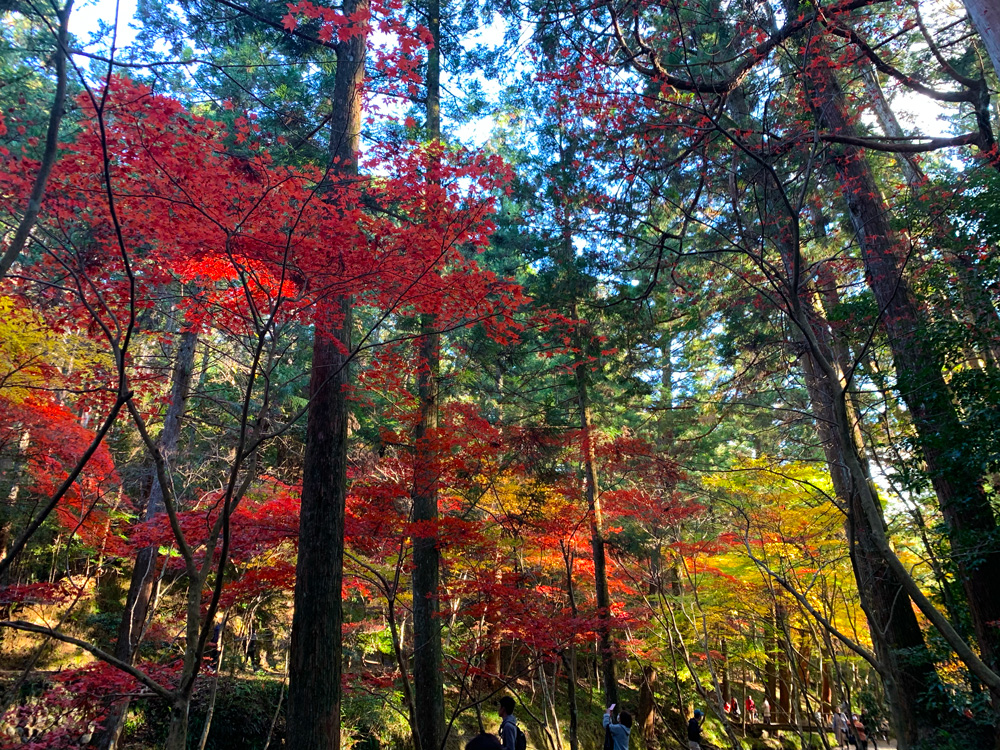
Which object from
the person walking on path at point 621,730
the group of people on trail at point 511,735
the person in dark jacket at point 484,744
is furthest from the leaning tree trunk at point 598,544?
the person in dark jacket at point 484,744

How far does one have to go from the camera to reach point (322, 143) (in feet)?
31.2

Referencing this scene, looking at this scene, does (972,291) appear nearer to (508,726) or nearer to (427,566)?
(508,726)

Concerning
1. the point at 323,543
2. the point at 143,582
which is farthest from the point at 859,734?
the point at 143,582

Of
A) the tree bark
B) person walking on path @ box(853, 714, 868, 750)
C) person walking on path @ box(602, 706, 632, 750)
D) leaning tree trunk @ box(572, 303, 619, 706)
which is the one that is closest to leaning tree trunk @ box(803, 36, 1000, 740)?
the tree bark

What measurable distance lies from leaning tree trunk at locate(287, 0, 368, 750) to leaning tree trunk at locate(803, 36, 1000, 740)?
522 cm

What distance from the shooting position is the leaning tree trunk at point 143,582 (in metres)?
7.24

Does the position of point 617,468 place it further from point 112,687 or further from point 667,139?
point 112,687

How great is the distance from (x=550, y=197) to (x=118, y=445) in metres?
11.6

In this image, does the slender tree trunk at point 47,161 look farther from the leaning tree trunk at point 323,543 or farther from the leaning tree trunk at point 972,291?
the leaning tree trunk at point 972,291

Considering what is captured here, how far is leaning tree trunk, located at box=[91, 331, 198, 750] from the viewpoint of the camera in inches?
285

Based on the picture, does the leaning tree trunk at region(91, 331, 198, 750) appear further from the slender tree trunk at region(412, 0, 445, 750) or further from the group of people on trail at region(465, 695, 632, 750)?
the group of people on trail at region(465, 695, 632, 750)

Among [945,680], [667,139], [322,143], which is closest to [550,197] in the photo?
[667,139]

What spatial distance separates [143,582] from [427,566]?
4.38 metres

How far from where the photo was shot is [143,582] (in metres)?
8.12
